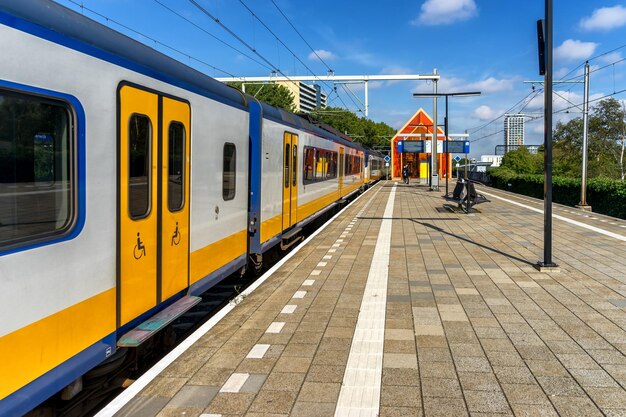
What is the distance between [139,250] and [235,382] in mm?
1352

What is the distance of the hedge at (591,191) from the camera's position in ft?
59.0

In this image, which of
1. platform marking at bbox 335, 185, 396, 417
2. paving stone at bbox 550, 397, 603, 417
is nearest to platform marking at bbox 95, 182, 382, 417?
platform marking at bbox 335, 185, 396, 417

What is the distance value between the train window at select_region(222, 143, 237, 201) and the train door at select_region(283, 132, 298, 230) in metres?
3.20

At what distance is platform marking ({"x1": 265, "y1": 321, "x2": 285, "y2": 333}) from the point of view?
542 cm

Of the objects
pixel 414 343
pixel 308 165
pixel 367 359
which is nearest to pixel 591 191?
pixel 308 165

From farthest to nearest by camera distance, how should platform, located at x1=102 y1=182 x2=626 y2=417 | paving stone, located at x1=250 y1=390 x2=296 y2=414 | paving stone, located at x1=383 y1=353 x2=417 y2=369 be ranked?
paving stone, located at x1=383 y1=353 x2=417 y2=369, platform, located at x1=102 y1=182 x2=626 y2=417, paving stone, located at x1=250 y1=390 x2=296 y2=414

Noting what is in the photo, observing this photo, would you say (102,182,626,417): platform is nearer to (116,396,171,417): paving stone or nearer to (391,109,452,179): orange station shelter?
(116,396,171,417): paving stone

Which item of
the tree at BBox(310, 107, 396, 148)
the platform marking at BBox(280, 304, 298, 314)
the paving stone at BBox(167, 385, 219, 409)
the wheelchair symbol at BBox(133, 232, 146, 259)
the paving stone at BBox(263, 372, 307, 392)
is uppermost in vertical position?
the tree at BBox(310, 107, 396, 148)

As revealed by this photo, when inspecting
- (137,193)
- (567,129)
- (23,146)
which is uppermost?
(567,129)

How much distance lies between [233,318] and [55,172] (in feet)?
10.6

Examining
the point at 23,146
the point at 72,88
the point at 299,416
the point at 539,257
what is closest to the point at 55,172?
the point at 23,146

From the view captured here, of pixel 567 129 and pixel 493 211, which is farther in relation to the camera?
pixel 567 129

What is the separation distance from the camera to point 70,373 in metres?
3.26

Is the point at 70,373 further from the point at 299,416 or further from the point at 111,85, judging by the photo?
the point at 111,85
